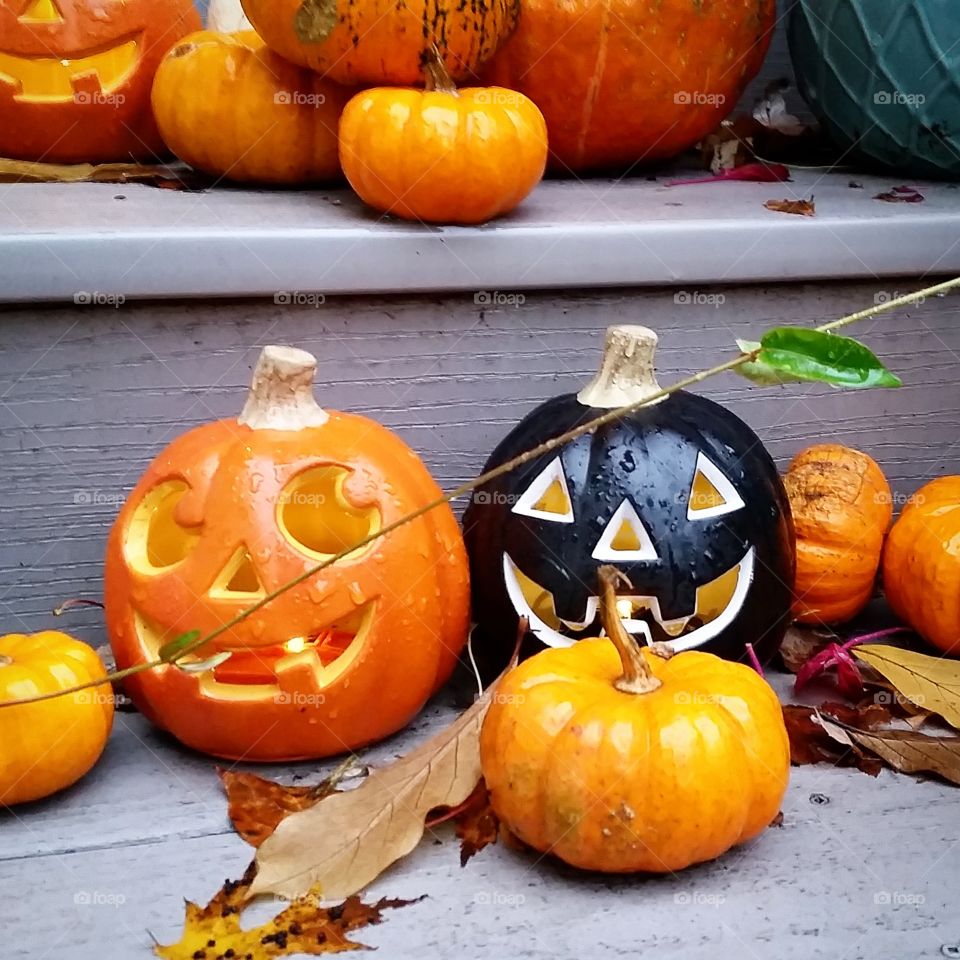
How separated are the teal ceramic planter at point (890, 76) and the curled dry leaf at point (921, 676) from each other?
105 cm

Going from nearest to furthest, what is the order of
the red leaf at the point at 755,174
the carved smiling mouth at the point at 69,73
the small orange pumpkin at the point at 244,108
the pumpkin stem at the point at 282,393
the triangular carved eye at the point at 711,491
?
the pumpkin stem at the point at 282,393, the triangular carved eye at the point at 711,491, the small orange pumpkin at the point at 244,108, the carved smiling mouth at the point at 69,73, the red leaf at the point at 755,174

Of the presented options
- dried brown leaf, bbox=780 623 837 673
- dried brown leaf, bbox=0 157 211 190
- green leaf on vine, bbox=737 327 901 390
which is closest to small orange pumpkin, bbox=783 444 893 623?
dried brown leaf, bbox=780 623 837 673

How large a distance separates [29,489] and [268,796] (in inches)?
24.6

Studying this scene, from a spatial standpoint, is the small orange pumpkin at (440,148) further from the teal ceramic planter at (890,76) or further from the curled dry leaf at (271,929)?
the curled dry leaf at (271,929)

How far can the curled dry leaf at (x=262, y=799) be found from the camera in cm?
156

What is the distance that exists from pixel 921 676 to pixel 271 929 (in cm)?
102

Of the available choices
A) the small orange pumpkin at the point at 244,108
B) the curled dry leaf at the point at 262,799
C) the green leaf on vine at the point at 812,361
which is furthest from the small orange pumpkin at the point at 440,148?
the curled dry leaf at the point at 262,799

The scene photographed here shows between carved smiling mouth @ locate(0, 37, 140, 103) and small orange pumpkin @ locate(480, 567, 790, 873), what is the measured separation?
141 centimetres

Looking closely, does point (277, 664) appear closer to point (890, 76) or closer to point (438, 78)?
point (438, 78)

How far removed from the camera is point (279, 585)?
1.59 m

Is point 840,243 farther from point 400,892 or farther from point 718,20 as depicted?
point 400,892

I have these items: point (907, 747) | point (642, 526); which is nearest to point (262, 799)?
point (642, 526)

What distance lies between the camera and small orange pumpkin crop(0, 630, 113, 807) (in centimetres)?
153

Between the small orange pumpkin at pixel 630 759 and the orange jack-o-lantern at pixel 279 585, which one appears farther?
the orange jack-o-lantern at pixel 279 585
